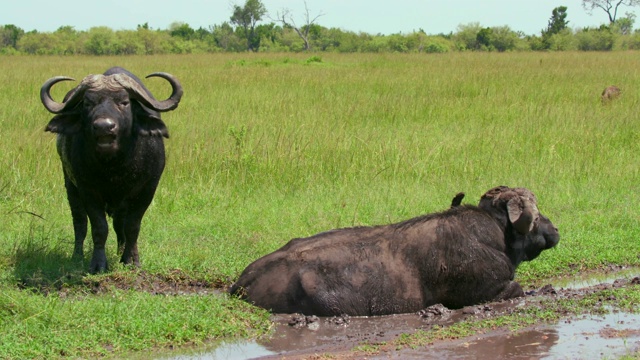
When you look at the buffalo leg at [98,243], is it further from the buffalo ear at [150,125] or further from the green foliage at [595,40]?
the green foliage at [595,40]

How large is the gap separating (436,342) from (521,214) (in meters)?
1.37

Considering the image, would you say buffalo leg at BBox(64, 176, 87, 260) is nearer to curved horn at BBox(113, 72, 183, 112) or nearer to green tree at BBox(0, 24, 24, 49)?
curved horn at BBox(113, 72, 183, 112)

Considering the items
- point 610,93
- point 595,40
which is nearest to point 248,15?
point 595,40

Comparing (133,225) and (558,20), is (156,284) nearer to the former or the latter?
(133,225)

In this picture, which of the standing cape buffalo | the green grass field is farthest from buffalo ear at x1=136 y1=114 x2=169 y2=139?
the green grass field

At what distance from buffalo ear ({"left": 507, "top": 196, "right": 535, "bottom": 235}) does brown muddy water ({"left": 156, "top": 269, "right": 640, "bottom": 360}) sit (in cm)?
59

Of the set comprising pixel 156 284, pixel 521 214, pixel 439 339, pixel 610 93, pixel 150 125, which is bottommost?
pixel 156 284

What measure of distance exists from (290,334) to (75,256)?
251 cm

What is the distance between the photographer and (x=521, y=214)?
594 cm

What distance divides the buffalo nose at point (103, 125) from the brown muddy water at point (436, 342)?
178 cm

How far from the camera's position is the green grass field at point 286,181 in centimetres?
533

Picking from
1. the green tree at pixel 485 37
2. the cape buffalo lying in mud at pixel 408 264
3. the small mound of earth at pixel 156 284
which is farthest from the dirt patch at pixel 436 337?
the green tree at pixel 485 37

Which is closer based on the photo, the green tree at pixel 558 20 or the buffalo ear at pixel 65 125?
the buffalo ear at pixel 65 125

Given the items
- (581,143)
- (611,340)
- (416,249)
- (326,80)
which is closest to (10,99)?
(326,80)
